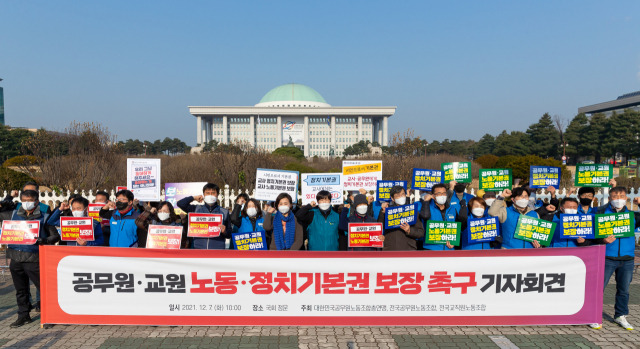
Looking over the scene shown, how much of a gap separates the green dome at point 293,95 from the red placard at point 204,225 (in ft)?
422

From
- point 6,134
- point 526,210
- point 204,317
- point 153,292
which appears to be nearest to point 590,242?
point 526,210

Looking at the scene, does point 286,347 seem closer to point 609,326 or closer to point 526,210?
point 526,210

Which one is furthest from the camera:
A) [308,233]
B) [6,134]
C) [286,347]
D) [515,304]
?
[6,134]

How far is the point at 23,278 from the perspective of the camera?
210 inches

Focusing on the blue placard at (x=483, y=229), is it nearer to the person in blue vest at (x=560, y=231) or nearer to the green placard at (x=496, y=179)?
the person in blue vest at (x=560, y=231)

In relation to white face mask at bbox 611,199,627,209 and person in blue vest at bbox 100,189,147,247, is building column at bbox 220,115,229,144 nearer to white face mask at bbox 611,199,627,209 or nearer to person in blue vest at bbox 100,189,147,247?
person in blue vest at bbox 100,189,147,247

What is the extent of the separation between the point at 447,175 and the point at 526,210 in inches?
104

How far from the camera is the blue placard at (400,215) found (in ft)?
17.1

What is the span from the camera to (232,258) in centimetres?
490

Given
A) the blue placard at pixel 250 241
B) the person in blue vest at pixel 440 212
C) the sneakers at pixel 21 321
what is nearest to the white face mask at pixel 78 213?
the sneakers at pixel 21 321

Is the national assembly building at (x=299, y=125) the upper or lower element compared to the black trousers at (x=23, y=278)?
upper

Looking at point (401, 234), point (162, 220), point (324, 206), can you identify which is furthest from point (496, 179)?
point (162, 220)

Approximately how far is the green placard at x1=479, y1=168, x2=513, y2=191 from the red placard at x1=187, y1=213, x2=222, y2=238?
509 cm

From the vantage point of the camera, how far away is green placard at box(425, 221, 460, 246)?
5.23m
